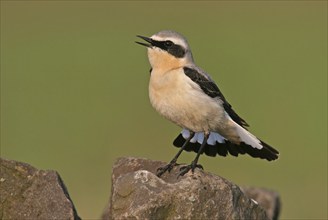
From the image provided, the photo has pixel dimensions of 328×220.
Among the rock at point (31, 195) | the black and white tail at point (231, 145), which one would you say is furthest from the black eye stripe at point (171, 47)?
the rock at point (31, 195)

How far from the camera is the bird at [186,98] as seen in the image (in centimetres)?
1038

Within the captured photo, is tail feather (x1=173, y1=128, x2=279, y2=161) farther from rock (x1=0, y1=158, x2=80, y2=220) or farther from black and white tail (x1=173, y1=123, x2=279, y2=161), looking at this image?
rock (x1=0, y1=158, x2=80, y2=220)

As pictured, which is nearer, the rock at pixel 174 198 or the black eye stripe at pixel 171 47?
the rock at pixel 174 198

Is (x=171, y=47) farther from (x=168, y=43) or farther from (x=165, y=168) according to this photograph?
(x=165, y=168)

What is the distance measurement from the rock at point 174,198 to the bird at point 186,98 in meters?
0.80

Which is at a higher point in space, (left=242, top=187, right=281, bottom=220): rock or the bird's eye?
the bird's eye

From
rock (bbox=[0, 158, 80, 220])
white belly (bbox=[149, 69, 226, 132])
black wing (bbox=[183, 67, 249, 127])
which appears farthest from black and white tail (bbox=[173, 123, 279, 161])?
rock (bbox=[0, 158, 80, 220])

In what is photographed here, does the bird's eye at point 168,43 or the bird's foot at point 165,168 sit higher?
the bird's eye at point 168,43

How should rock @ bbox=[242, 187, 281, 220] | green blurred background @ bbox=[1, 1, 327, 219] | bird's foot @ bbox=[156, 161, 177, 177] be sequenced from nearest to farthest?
bird's foot @ bbox=[156, 161, 177, 177] < rock @ bbox=[242, 187, 281, 220] < green blurred background @ bbox=[1, 1, 327, 219]

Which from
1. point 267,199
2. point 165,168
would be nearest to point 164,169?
point 165,168

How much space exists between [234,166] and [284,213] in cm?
311

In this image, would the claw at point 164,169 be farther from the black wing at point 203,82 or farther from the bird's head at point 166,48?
the bird's head at point 166,48

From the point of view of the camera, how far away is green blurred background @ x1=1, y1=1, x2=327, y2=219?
18359 mm

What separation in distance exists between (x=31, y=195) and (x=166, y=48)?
2380mm
